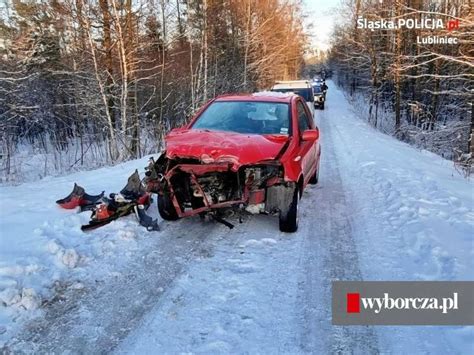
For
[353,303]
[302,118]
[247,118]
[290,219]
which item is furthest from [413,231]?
[247,118]

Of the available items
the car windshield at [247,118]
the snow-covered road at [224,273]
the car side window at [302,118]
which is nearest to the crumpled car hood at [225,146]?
the car windshield at [247,118]

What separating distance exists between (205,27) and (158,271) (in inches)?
675

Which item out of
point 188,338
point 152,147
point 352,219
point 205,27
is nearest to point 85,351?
point 188,338

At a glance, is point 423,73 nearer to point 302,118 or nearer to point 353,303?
point 302,118

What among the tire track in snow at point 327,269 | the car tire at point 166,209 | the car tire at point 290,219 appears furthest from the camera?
the car tire at point 166,209

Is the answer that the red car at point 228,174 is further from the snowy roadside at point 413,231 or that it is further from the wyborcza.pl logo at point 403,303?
the wyborcza.pl logo at point 403,303

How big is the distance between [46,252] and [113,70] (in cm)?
1167

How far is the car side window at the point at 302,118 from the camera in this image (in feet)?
20.7

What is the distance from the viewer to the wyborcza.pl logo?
3262mm

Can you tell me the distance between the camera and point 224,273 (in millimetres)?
4023

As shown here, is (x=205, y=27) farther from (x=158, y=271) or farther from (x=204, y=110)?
(x=158, y=271)

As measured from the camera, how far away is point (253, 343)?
2.92 metres

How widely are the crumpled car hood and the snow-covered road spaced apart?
99 cm

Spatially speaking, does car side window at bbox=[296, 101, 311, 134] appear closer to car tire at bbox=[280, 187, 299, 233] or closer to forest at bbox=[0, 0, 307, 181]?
car tire at bbox=[280, 187, 299, 233]
